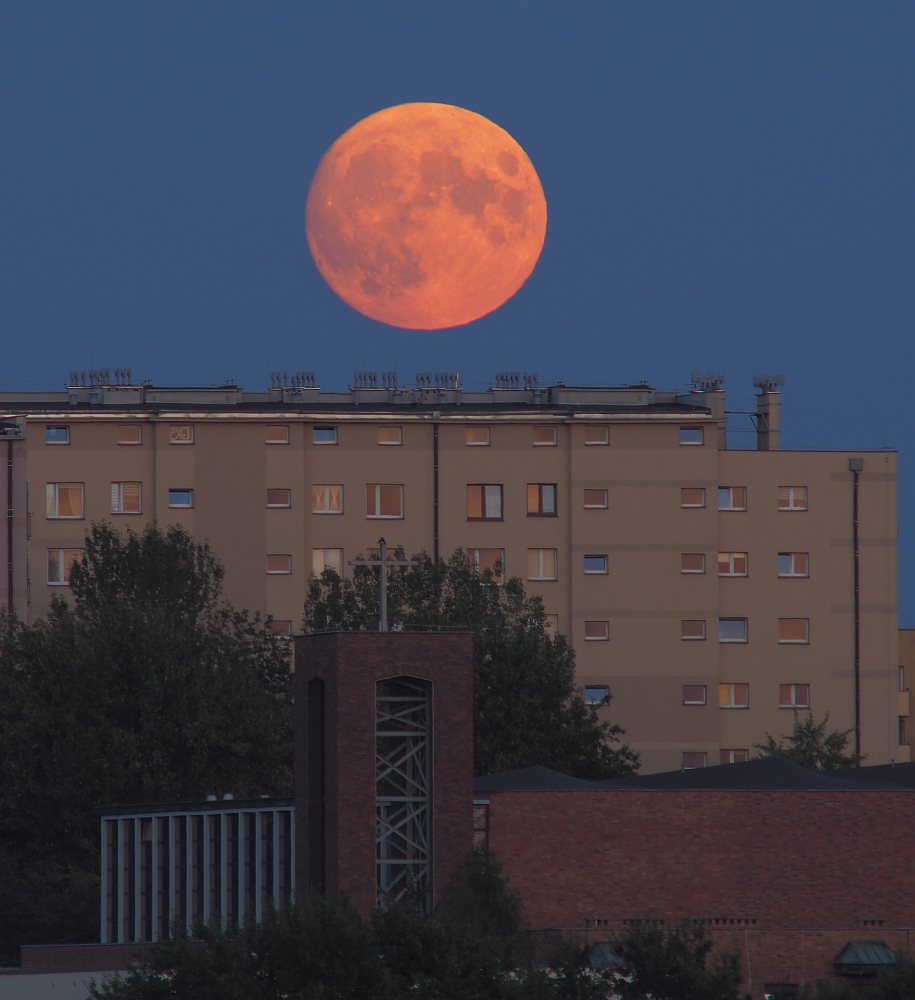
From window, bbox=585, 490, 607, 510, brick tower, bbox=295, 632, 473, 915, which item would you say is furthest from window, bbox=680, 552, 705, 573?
brick tower, bbox=295, 632, 473, 915

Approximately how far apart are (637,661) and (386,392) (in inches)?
605

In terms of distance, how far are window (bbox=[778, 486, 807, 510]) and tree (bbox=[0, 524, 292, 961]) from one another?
99.7 feet

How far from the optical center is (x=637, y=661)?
289 feet

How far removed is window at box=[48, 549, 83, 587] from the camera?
86375 millimetres

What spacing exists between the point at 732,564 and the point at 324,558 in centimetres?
1668

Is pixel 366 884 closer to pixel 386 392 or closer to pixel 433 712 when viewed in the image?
pixel 433 712

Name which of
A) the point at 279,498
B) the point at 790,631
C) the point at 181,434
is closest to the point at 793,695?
the point at 790,631

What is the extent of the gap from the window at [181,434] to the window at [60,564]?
574 centimetres

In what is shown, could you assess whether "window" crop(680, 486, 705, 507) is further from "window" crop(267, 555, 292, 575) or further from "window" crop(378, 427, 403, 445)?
"window" crop(267, 555, 292, 575)

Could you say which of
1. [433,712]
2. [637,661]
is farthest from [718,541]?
[433,712]

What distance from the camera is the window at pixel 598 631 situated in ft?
290

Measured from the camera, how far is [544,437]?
88750mm

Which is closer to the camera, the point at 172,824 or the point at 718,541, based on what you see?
the point at 172,824

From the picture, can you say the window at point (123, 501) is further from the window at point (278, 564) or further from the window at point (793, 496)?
the window at point (793, 496)
